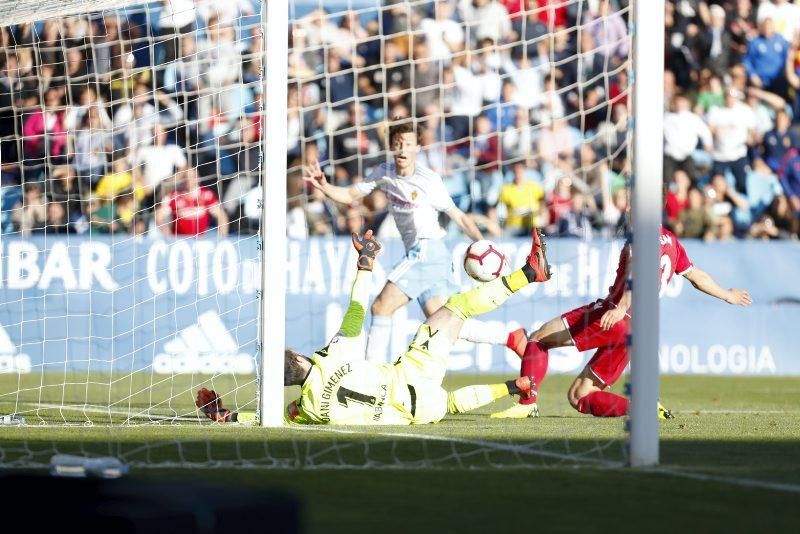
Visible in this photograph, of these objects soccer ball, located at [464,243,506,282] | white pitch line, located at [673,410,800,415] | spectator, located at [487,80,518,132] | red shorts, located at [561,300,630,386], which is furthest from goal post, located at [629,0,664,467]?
spectator, located at [487,80,518,132]

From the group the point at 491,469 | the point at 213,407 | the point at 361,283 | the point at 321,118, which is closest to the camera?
the point at 491,469

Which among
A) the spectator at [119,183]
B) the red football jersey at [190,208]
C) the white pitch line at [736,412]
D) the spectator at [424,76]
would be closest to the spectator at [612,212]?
the spectator at [424,76]

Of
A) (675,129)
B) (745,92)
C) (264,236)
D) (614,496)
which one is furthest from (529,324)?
(614,496)

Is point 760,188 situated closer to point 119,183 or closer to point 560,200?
point 560,200

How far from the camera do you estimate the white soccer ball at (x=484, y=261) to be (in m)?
10.5

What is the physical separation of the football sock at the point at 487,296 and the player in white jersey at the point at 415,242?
2.46 metres

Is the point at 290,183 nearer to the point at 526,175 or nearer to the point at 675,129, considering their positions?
the point at 526,175

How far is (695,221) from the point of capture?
1733 centimetres

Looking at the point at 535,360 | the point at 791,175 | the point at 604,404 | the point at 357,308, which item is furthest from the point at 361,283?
the point at 791,175

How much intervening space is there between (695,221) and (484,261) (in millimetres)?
7392

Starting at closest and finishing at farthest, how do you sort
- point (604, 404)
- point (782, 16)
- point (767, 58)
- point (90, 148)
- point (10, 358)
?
point (604, 404)
point (90, 148)
point (10, 358)
point (767, 58)
point (782, 16)

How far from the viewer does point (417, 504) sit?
5.47 meters

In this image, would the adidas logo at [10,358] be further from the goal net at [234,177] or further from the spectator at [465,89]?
the spectator at [465,89]

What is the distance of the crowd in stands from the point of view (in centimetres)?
1436
